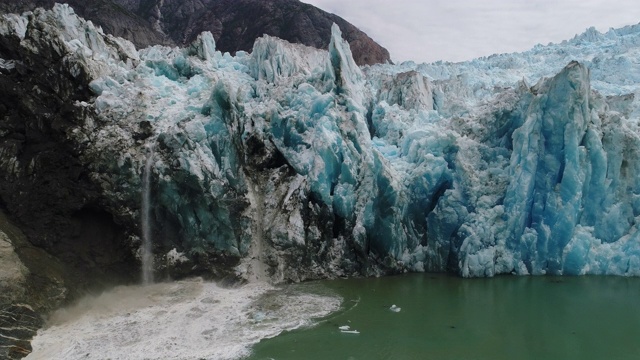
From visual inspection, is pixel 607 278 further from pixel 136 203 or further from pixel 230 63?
pixel 230 63

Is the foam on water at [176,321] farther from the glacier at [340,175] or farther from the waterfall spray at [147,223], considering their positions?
the glacier at [340,175]

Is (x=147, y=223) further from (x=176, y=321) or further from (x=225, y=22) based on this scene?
(x=225, y=22)

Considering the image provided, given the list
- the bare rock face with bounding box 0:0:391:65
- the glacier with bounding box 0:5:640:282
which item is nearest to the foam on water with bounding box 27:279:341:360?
the glacier with bounding box 0:5:640:282

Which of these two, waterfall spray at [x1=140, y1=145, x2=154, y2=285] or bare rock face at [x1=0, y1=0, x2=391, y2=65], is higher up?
bare rock face at [x1=0, y1=0, x2=391, y2=65]

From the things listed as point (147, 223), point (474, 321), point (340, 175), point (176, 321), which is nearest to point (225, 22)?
point (340, 175)

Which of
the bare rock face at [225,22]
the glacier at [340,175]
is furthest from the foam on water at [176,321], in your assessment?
the bare rock face at [225,22]

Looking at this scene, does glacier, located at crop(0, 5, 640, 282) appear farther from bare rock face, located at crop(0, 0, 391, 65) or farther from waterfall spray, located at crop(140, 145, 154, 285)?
bare rock face, located at crop(0, 0, 391, 65)
